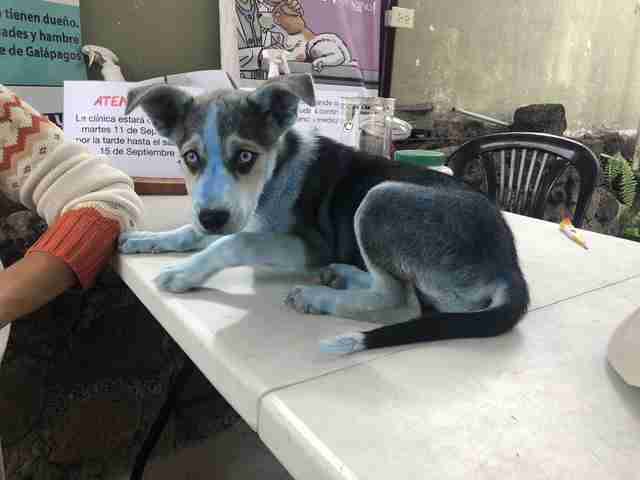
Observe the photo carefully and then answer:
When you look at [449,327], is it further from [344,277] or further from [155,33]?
[155,33]

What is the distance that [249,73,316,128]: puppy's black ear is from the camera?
32.1 inches

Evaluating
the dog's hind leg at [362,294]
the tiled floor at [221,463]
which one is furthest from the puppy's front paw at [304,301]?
the tiled floor at [221,463]

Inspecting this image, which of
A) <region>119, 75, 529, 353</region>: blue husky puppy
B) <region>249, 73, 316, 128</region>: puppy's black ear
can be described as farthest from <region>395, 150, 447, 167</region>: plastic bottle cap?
<region>249, 73, 316, 128</region>: puppy's black ear

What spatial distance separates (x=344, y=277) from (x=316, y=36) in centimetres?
161

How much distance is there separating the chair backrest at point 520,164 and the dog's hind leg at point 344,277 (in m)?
1.14

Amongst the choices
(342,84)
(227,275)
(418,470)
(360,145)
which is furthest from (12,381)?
(342,84)

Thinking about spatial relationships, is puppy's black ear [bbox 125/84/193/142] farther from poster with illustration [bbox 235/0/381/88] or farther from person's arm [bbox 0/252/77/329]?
poster with illustration [bbox 235/0/381/88]

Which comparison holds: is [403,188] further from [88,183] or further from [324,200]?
[88,183]

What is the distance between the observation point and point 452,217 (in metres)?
0.78

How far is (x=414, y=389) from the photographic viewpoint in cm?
54

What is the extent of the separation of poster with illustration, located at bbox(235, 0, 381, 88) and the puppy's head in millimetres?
1155

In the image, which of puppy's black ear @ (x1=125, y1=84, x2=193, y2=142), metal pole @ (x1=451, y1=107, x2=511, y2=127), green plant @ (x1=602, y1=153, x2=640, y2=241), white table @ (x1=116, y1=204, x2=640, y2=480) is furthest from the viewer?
green plant @ (x1=602, y1=153, x2=640, y2=241)

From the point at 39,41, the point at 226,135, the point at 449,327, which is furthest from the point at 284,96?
the point at 39,41

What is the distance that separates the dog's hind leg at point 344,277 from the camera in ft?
2.86
